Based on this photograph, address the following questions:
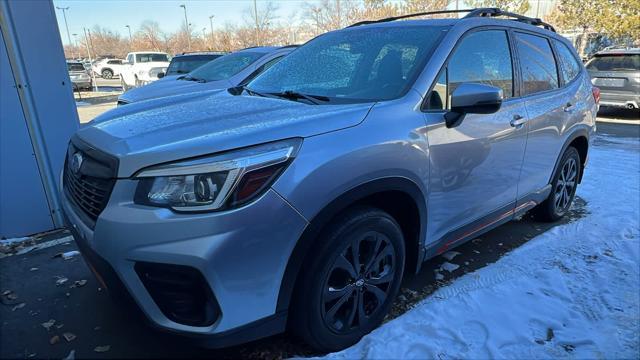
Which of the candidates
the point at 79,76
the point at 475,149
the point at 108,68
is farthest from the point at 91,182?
the point at 108,68

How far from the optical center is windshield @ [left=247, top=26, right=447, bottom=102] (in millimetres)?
2586

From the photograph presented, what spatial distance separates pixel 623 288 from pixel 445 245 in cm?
137

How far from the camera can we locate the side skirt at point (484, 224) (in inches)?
110

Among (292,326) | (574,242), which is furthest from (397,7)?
(292,326)

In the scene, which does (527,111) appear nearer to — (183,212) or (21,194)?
(183,212)

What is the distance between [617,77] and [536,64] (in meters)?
9.21

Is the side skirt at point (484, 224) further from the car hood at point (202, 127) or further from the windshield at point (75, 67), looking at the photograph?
the windshield at point (75, 67)

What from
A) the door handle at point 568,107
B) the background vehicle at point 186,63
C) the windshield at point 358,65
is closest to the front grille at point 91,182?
the windshield at point 358,65

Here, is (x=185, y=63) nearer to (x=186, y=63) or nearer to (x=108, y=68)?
(x=186, y=63)

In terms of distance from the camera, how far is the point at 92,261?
6.61 feet

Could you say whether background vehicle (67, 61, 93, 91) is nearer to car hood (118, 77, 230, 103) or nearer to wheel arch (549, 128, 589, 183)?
car hood (118, 77, 230, 103)

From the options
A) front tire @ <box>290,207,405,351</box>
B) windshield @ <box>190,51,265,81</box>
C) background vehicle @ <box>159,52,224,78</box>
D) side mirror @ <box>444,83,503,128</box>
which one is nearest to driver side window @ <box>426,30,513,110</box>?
side mirror @ <box>444,83,503,128</box>

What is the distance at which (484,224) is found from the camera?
3.16 m

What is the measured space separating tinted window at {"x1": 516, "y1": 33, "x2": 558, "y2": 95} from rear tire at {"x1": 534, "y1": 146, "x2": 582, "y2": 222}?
77 centimetres
